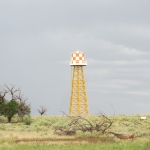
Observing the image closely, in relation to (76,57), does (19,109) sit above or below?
below

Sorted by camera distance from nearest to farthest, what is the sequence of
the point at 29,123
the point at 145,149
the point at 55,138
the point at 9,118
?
the point at 145,149 < the point at 55,138 < the point at 29,123 < the point at 9,118

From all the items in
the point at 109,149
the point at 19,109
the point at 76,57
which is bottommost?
the point at 109,149

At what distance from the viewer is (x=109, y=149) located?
18500mm

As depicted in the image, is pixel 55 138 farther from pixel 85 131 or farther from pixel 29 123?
pixel 29 123

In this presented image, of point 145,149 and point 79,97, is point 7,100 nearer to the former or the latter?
point 79,97

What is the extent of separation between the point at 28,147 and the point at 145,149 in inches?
227

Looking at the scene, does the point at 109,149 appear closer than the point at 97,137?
Yes

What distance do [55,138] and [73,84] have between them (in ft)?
115

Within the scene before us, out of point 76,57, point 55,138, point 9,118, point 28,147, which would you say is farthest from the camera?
point 76,57

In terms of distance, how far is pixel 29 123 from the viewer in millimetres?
42188

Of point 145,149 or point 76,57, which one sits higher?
point 76,57

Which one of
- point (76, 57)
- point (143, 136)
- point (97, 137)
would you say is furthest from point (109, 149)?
point (76, 57)

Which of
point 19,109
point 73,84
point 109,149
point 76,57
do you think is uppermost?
point 76,57

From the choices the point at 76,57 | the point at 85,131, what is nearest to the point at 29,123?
the point at 85,131
